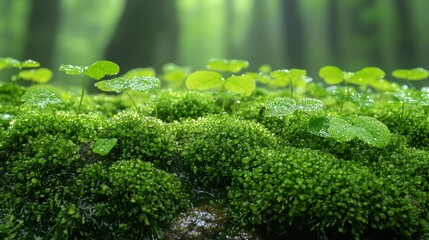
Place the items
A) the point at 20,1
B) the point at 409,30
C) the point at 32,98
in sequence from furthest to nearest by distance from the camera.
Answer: the point at 409,30
the point at 20,1
the point at 32,98

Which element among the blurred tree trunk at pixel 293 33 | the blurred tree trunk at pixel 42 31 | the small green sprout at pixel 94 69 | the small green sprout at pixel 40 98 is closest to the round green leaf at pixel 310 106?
the small green sprout at pixel 94 69

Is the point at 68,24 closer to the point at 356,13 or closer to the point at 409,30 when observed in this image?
the point at 356,13

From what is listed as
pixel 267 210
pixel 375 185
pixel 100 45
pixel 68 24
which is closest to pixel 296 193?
pixel 267 210

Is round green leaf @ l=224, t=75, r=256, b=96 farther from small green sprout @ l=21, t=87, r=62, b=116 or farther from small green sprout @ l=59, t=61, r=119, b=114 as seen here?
small green sprout @ l=21, t=87, r=62, b=116

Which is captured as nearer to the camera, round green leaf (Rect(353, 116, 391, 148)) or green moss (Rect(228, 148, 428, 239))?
green moss (Rect(228, 148, 428, 239))

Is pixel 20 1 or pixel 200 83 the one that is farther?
pixel 20 1

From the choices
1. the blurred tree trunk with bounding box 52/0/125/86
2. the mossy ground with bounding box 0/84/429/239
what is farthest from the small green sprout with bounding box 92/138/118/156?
the blurred tree trunk with bounding box 52/0/125/86
